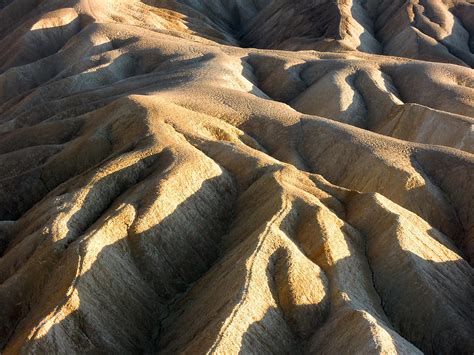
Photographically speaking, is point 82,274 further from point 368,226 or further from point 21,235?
point 368,226

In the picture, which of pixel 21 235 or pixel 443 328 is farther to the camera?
pixel 21 235

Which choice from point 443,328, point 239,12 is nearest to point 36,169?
point 443,328

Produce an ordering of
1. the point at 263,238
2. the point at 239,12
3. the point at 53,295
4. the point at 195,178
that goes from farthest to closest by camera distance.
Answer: the point at 239,12 < the point at 195,178 < the point at 263,238 < the point at 53,295

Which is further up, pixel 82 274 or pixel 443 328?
pixel 82 274

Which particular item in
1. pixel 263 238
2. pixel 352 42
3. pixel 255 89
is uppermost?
pixel 263 238

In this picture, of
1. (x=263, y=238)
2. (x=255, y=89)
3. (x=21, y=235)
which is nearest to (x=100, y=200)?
(x=21, y=235)

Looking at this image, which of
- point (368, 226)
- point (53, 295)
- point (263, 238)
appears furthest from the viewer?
point (368, 226)

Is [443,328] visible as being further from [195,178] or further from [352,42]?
[352,42]
